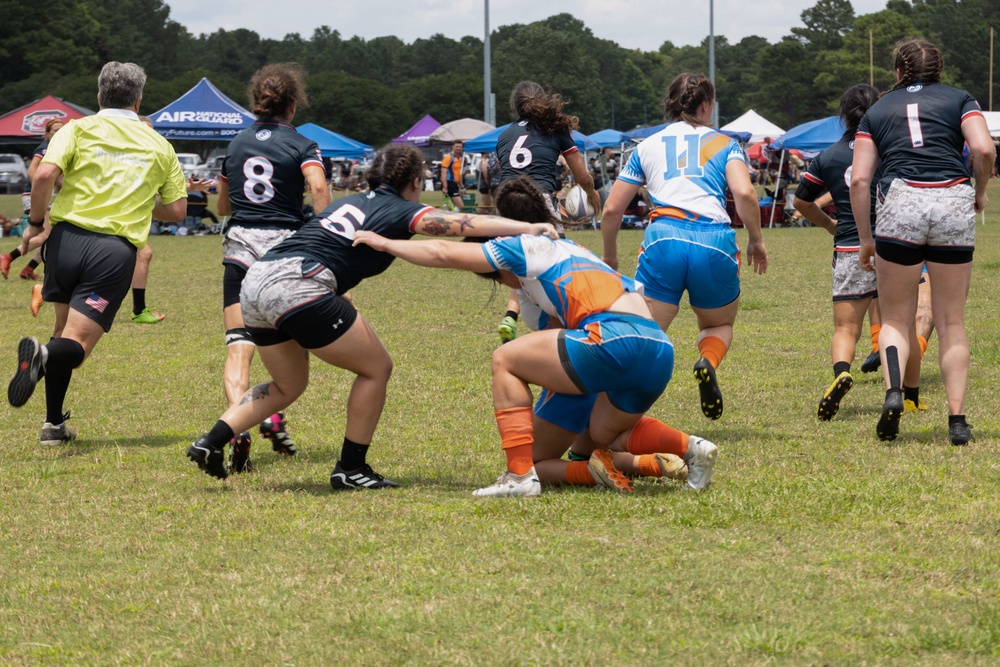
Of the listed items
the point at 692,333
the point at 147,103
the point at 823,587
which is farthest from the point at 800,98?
the point at 823,587

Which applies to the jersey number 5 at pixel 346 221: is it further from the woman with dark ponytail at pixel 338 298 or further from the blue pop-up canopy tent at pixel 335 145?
the blue pop-up canopy tent at pixel 335 145

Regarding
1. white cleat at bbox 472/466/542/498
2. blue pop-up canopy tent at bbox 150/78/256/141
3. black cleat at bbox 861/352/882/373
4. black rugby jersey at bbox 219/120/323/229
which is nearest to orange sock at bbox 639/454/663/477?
white cleat at bbox 472/466/542/498

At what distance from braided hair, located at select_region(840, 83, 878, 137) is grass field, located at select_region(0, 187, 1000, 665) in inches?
69.0

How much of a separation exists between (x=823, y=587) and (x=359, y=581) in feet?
5.01

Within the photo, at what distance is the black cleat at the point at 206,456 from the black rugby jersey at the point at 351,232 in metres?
0.87


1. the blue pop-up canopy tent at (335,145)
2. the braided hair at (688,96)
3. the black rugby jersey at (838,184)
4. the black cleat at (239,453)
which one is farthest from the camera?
the blue pop-up canopy tent at (335,145)

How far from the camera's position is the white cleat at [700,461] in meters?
5.14

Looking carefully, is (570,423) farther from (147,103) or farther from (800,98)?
(800,98)

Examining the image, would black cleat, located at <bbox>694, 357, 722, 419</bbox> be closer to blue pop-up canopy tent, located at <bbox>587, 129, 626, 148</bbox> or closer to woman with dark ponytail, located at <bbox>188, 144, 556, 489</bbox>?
woman with dark ponytail, located at <bbox>188, 144, 556, 489</bbox>

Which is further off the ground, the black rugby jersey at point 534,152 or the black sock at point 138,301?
the black rugby jersey at point 534,152

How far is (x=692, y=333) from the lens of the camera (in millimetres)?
10766

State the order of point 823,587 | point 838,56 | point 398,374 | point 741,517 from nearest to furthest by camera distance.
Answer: point 823,587
point 741,517
point 398,374
point 838,56

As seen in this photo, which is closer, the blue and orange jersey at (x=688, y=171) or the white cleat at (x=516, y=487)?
the white cleat at (x=516, y=487)

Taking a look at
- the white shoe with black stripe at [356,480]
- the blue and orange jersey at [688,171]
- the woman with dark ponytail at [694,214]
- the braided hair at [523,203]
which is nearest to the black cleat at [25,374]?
the white shoe with black stripe at [356,480]
